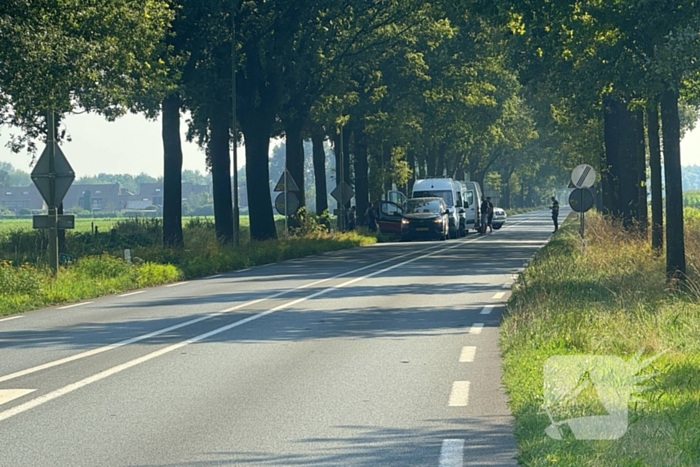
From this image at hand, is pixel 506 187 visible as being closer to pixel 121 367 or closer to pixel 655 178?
pixel 655 178

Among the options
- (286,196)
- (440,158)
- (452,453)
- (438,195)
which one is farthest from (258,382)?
(440,158)

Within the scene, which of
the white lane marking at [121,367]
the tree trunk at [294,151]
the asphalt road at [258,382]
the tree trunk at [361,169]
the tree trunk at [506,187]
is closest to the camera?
the asphalt road at [258,382]

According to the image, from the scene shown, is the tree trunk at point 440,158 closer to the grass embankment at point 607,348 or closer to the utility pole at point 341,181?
the utility pole at point 341,181

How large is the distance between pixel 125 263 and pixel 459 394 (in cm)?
1875

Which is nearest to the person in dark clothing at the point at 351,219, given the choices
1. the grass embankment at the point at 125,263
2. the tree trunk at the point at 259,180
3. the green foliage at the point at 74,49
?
the grass embankment at the point at 125,263

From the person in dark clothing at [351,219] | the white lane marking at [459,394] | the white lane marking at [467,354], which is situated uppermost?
the person in dark clothing at [351,219]

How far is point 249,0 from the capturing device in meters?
37.5

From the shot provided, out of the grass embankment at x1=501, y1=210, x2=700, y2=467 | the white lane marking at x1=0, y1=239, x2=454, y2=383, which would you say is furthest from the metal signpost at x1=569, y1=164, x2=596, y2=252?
the white lane marking at x1=0, y1=239, x2=454, y2=383

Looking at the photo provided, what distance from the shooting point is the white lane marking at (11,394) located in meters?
10.4

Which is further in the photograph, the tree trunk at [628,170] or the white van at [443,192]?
the white van at [443,192]

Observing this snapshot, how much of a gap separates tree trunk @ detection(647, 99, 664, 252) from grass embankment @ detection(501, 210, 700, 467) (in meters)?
1.52

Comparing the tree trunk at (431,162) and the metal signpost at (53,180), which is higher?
the tree trunk at (431,162)

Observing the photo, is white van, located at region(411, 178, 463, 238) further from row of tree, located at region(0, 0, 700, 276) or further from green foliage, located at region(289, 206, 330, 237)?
green foliage, located at region(289, 206, 330, 237)

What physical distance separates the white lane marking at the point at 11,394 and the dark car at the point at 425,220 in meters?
45.5
